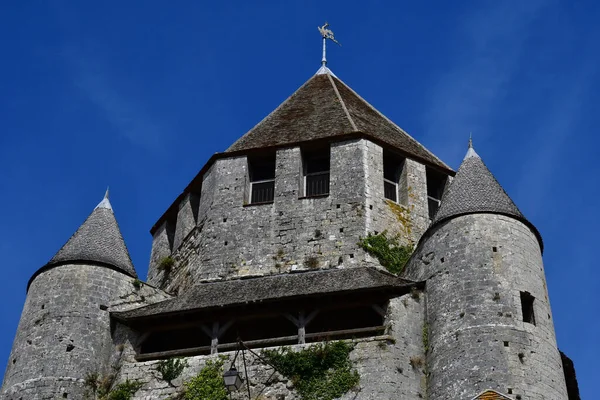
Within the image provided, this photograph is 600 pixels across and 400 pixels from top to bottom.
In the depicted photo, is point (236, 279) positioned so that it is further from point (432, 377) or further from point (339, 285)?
point (432, 377)

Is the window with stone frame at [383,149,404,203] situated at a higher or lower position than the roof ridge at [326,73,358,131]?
lower

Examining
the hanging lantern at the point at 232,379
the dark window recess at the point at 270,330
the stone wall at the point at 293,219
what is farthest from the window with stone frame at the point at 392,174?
the hanging lantern at the point at 232,379

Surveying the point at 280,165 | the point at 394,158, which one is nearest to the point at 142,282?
the point at 280,165

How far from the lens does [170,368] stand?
2347 cm

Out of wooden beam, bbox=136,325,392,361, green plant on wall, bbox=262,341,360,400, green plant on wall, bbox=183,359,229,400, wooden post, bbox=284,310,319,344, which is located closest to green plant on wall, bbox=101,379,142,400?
wooden beam, bbox=136,325,392,361

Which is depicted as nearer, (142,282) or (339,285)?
(339,285)

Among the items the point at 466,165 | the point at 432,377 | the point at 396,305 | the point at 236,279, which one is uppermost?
the point at 466,165

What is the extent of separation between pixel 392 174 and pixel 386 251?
3.21 m

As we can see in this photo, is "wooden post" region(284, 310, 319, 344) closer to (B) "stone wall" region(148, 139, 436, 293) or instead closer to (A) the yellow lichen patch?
(B) "stone wall" region(148, 139, 436, 293)

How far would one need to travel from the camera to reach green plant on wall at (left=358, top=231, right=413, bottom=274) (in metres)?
25.7

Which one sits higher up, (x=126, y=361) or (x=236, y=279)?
(x=236, y=279)

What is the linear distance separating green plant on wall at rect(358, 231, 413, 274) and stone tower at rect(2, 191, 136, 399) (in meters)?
5.35

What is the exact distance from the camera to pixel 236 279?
85.8 feet

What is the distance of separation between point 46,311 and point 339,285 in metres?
6.25
